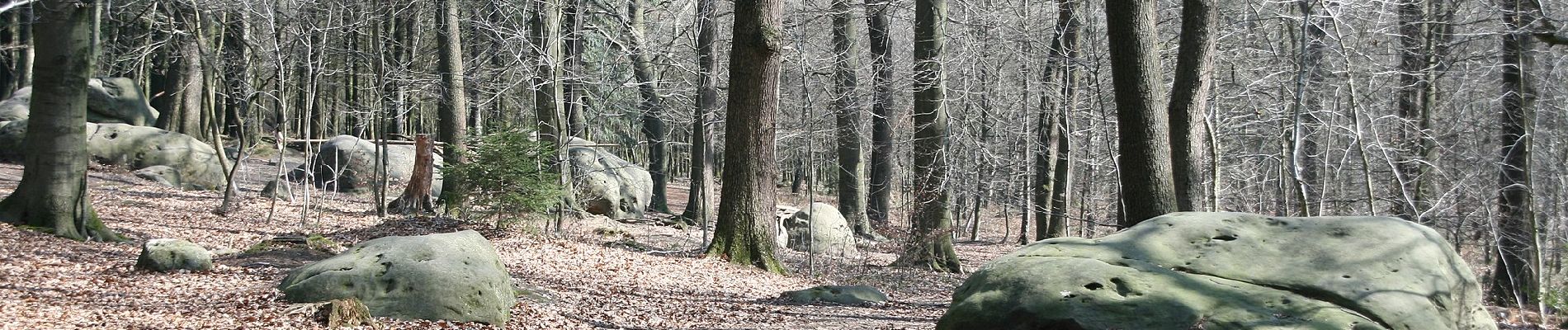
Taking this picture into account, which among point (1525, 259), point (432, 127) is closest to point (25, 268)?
point (1525, 259)

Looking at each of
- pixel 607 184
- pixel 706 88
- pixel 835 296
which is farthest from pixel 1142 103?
pixel 607 184

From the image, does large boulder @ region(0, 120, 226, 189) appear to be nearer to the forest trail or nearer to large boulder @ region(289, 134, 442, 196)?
large boulder @ region(289, 134, 442, 196)

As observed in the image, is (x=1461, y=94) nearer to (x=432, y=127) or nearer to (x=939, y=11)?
(x=939, y=11)

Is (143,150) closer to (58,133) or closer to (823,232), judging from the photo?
(58,133)

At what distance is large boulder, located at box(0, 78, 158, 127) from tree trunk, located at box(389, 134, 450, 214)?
1199 centimetres

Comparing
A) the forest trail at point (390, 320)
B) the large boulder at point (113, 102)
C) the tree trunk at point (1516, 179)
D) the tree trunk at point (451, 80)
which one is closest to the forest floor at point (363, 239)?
the forest trail at point (390, 320)

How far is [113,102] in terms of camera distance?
22953 millimetres

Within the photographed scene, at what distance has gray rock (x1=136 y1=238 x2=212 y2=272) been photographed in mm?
7984

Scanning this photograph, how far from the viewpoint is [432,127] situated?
116 feet

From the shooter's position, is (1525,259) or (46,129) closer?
(46,129)

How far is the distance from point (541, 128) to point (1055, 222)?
9.62 meters

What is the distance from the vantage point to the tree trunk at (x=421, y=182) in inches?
577

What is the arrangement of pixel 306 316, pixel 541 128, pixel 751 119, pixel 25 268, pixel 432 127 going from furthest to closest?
pixel 432 127 < pixel 541 128 < pixel 751 119 < pixel 25 268 < pixel 306 316

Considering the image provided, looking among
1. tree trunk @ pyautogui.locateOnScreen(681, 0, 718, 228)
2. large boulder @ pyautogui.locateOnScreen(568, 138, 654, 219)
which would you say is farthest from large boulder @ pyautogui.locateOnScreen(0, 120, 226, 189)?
tree trunk @ pyautogui.locateOnScreen(681, 0, 718, 228)
